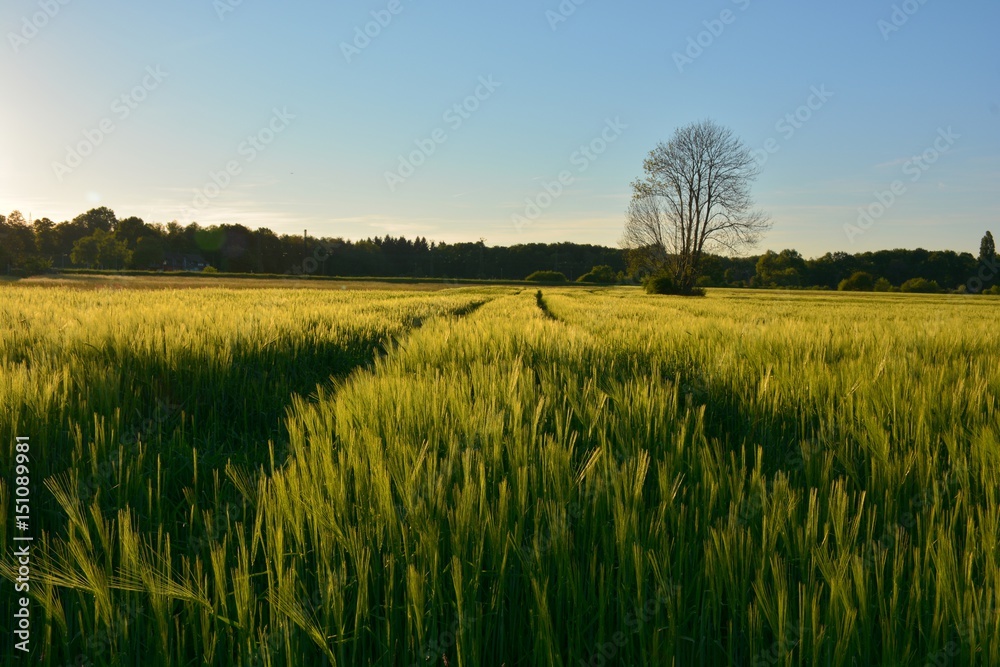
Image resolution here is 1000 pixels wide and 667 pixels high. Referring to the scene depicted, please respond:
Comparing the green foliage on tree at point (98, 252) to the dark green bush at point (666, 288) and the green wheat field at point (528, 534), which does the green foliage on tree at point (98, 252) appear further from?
the green wheat field at point (528, 534)

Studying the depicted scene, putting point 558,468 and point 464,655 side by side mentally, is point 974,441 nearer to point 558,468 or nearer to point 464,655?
point 558,468

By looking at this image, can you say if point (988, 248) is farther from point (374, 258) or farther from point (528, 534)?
point (528, 534)

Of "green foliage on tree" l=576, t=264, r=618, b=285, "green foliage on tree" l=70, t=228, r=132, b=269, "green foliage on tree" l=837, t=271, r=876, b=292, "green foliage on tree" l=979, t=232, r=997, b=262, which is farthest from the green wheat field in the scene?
"green foliage on tree" l=979, t=232, r=997, b=262

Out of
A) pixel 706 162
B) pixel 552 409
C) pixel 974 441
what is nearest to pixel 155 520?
pixel 552 409

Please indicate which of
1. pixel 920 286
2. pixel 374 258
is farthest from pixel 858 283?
pixel 374 258

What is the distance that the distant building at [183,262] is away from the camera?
87.9 m

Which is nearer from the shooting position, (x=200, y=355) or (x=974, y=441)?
(x=974, y=441)

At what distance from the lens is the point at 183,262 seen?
90.2 meters

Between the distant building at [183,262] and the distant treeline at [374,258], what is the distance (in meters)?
0.16

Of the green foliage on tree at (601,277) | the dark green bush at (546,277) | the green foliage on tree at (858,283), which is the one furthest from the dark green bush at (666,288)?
the dark green bush at (546,277)

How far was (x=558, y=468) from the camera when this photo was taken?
128 centimetres

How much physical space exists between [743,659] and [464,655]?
466mm

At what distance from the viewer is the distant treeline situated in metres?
70.8

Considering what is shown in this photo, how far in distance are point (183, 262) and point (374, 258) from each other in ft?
101
